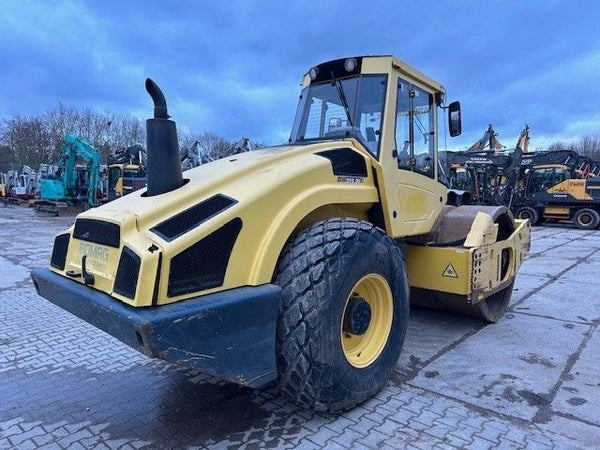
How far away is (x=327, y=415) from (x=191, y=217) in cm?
165

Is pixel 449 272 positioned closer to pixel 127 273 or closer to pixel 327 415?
pixel 327 415

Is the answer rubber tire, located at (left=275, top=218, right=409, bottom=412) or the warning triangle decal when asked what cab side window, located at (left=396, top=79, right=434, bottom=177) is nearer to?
the warning triangle decal

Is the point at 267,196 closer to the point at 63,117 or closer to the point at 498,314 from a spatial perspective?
the point at 498,314

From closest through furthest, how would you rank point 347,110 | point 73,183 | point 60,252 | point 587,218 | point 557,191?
point 60,252, point 347,110, point 587,218, point 557,191, point 73,183

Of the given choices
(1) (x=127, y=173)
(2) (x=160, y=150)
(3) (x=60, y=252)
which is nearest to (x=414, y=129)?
(2) (x=160, y=150)

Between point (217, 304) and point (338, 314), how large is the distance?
0.84 metres

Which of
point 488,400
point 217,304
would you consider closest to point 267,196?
point 217,304

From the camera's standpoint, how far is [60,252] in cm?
321

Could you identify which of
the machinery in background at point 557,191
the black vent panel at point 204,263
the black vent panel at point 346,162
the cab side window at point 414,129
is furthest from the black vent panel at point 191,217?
the machinery in background at point 557,191

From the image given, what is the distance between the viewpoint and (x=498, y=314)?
5.32m

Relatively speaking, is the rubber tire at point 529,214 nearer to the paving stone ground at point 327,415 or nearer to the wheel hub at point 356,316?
the paving stone ground at point 327,415

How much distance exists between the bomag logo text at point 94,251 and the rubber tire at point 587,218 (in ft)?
63.2

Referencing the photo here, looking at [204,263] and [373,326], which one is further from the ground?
[204,263]

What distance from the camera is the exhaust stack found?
2838mm
